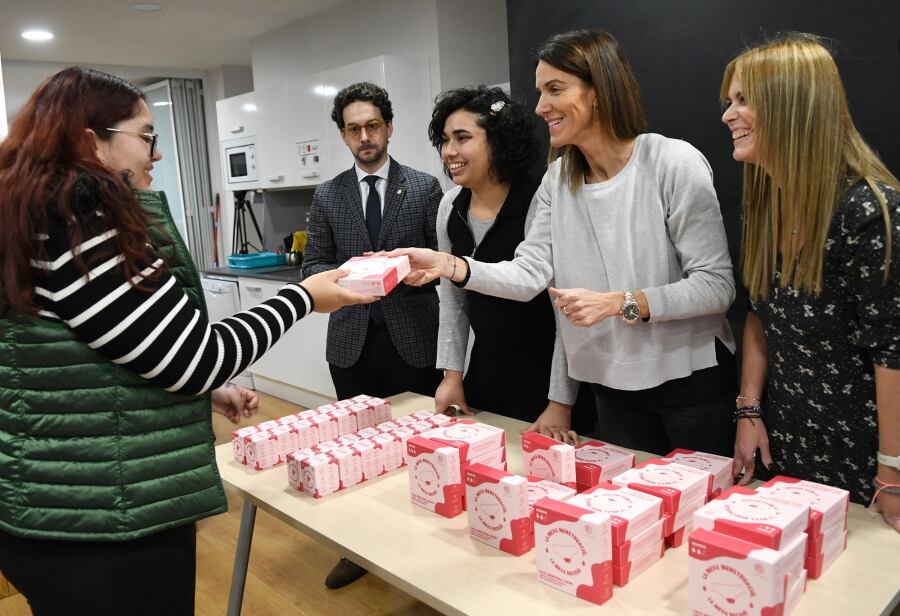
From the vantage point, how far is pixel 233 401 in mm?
1567

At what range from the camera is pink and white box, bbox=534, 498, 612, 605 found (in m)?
1.11

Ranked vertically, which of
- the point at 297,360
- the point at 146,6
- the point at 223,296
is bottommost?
the point at 297,360

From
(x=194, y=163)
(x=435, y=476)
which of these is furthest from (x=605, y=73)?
(x=194, y=163)

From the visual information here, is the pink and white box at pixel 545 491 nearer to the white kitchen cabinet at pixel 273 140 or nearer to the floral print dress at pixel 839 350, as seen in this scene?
the floral print dress at pixel 839 350

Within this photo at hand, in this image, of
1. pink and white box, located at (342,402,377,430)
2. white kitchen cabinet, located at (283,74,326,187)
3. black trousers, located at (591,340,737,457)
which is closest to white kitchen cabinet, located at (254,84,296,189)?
white kitchen cabinet, located at (283,74,326,187)

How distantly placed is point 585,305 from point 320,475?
706 mm

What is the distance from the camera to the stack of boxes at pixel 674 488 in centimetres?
126

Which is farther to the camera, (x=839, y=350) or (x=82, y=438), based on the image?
(x=839, y=350)

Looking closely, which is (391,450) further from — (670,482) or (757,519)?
(757,519)

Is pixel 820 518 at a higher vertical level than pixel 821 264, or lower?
lower

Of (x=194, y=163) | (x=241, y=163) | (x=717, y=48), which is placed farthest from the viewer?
(x=194, y=163)

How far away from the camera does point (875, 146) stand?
2.06m

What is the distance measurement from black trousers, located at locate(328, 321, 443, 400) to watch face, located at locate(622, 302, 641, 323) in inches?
46.1

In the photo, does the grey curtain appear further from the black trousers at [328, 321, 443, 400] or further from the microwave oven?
the black trousers at [328, 321, 443, 400]
